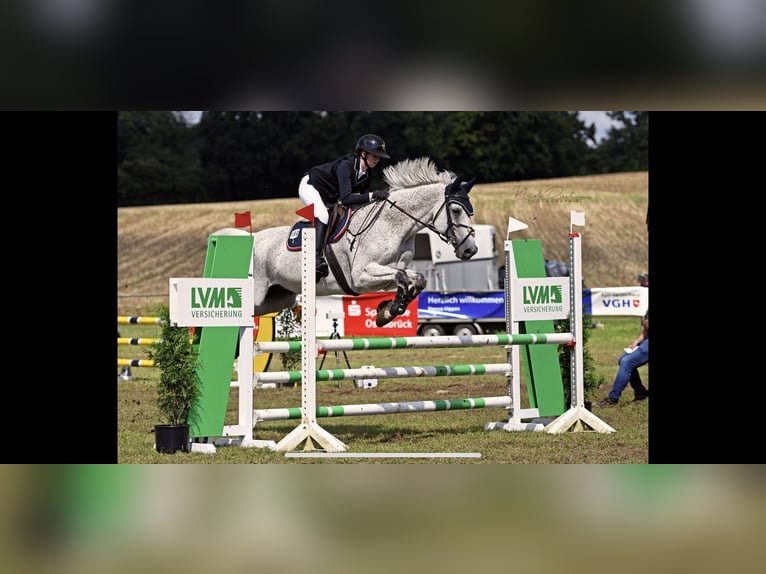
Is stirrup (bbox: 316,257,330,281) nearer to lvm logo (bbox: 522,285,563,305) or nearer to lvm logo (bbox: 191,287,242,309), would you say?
lvm logo (bbox: 191,287,242,309)

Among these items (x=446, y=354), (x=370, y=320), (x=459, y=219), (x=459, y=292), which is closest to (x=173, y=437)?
(x=459, y=219)

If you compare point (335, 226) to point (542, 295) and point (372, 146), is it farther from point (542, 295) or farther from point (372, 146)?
point (542, 295)

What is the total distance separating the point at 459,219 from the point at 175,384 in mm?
1766

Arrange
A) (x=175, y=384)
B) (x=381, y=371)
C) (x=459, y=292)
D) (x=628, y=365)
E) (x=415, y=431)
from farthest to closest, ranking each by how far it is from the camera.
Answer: (x=459, y=292) → (x=628, y=365) → (x=415, y=431) → (x=381, y=371) → (x=175, y=384)

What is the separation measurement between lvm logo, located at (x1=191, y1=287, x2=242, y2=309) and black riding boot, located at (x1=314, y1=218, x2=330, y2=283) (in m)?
0.64

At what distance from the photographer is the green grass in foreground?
17.2 feet

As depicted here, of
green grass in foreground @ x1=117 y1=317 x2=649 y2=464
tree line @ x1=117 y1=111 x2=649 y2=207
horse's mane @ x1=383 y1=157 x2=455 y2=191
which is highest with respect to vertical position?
tree line @ x1=117 y1=111 x2=649 y2=207

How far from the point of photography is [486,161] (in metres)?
26.5

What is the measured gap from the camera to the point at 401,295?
574 centimetres

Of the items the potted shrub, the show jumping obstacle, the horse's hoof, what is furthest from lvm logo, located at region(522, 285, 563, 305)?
the potted shrub

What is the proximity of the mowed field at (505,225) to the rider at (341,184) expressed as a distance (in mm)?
12553
